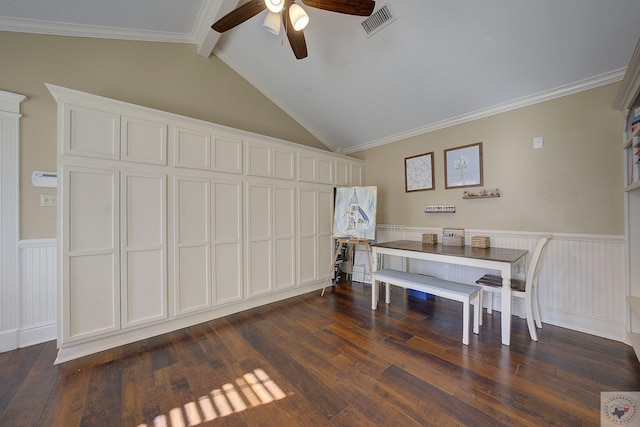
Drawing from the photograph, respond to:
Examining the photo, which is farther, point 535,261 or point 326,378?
point 535,261

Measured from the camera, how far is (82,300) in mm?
1983

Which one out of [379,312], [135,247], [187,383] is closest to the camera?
[187,383]

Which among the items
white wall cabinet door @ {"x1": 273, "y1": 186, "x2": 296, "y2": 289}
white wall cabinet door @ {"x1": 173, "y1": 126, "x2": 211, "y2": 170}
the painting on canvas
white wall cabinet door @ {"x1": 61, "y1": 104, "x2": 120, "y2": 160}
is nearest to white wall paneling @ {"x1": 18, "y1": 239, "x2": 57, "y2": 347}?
white wall cabinet door @ {"x1": 61, "y1": 104, "x2": 120, "y2": 160}

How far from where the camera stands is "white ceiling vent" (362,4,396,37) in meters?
2.21

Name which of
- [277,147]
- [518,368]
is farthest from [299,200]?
[518,368]

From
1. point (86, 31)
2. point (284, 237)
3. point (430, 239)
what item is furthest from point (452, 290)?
point (86, 31)

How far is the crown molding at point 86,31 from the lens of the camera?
2137 mm

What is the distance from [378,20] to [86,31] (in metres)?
2.94

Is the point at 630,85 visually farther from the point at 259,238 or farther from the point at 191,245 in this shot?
the point at 191,245

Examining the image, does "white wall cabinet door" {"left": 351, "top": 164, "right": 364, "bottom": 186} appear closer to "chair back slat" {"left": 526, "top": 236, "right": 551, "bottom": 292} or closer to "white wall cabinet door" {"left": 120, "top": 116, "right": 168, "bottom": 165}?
"chair back slat" {"left": 526, "top": 236, "right": 551, "bottom": 292}

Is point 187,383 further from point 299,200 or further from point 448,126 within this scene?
point 448,126

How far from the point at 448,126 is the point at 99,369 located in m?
4.40

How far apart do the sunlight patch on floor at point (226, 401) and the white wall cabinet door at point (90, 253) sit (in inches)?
46.3

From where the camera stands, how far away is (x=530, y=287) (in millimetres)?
2176
